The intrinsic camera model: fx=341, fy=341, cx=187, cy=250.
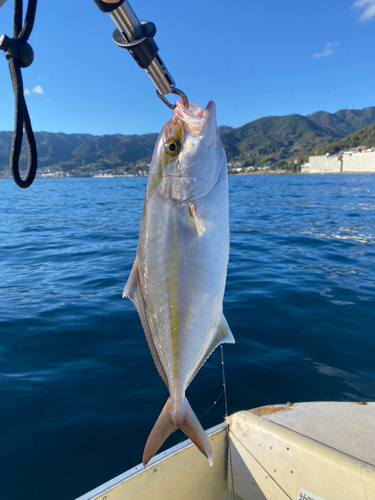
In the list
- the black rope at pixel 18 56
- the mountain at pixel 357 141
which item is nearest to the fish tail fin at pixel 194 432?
the black rope at pixel 18 56

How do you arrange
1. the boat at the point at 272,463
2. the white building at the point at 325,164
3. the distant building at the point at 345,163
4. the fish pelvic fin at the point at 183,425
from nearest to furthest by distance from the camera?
the fish pelvic fin at the point at 183,425 → the boat at the point at 272,463 → the distant building at the point at 345,163 → the white building at the point at 325,164

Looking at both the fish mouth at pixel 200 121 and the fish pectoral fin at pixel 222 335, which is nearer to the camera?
the fish mouth at pixel 200 121

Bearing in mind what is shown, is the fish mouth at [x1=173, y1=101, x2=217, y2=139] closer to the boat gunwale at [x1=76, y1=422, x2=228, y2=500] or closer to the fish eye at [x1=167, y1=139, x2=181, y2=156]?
the fish eye at [x1=167, y1=139, x2=181, y2=156]

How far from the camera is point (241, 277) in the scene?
1061 cm

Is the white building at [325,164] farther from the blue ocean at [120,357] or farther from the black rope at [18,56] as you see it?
the black rope at [18,56]

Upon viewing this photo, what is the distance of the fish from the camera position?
6.34 feet

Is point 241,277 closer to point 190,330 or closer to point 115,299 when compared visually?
point 115,299

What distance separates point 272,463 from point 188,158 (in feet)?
9.89

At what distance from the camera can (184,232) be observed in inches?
76.4

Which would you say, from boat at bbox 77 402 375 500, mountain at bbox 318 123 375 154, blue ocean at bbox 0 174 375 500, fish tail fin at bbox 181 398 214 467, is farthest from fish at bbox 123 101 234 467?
mountain at bbox 318 123 375 154

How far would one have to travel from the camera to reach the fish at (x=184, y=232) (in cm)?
193

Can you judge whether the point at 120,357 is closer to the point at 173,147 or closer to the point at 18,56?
the point at 173,147

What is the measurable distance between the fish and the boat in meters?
1.16

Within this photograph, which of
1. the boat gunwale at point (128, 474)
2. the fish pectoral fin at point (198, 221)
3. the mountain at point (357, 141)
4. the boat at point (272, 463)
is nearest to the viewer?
the fish pectoral fin at point (198, 221)
